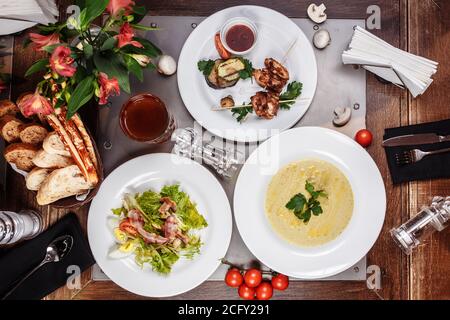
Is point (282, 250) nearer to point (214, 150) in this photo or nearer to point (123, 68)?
point (214, 150)

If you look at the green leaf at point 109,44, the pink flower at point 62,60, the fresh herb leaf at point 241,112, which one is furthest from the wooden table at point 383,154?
the pink flower at point 62,60

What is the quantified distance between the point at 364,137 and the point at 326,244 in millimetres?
366

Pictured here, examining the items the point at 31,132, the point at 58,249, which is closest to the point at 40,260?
the point at 58,249

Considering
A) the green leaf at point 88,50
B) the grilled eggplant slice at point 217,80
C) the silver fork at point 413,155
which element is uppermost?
the green leaf at point 88,50

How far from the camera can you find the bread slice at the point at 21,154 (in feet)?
4.46

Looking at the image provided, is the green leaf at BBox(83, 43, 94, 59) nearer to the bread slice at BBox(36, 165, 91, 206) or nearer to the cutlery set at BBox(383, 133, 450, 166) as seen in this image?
the bread slice at BBox(36, 165, 91, 206)

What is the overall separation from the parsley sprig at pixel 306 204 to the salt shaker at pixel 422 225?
28cm

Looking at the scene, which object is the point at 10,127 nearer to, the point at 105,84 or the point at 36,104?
the point at 36,104

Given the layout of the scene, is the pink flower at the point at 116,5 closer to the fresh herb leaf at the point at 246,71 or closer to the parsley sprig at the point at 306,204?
the fresh herb leaf at the point at 246,71

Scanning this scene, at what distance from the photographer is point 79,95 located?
117cm

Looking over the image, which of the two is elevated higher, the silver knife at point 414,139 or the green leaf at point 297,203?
the silver knife at point 414,139
